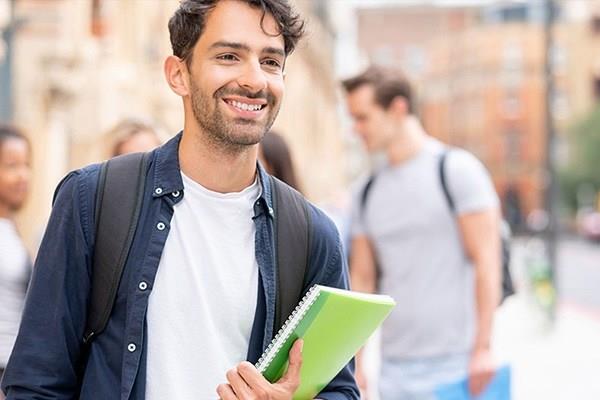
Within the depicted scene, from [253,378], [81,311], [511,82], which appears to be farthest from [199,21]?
[511,82]

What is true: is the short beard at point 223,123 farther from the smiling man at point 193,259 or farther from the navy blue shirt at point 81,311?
the navy blue shirt at point 81,311

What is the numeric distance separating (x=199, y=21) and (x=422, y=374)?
2.54 meters

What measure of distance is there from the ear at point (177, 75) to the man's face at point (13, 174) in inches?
97.6

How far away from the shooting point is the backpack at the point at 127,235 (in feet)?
7.91

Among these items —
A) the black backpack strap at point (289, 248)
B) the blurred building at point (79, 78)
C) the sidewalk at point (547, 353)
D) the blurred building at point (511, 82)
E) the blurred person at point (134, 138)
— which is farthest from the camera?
the blurred building at point (511, 82)

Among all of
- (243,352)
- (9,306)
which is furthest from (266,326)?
(9,306)

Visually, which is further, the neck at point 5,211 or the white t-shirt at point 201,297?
the neck at point 5,211

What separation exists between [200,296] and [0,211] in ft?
8.64

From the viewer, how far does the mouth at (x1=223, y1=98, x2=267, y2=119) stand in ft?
8.07

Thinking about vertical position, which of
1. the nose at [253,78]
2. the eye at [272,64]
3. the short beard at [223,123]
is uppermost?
the eye at [272,64]

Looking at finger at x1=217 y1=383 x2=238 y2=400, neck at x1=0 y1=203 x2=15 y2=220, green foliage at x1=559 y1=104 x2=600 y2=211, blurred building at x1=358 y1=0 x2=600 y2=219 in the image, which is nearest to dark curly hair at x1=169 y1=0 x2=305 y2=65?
finger at x1=217 y1=383 x2=238 y2=400

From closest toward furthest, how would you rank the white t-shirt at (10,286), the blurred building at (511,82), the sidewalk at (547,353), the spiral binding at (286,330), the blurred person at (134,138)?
the spiral binding at (286,330) → the white t-shirt at (10,286) → the blurred person at (134,138) → the sidewalk at (547,353) → the blurred building at (511,82)

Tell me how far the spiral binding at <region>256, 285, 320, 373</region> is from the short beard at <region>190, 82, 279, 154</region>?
13.8 inches

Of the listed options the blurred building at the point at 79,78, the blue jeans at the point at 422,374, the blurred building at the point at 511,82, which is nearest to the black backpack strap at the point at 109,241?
the blue jeans at the point at 422,374
